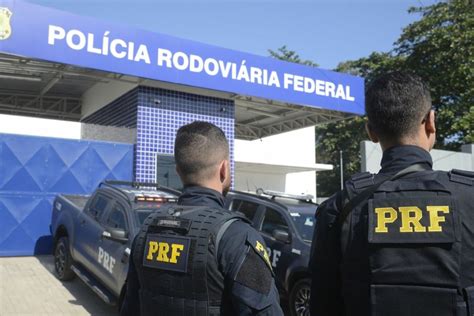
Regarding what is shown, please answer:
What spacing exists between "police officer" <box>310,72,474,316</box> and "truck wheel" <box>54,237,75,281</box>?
6995 mm

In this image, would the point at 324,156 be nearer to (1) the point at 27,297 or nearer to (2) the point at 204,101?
(2) the point at 204,101

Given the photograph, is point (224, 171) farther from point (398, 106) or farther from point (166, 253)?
point (398, 106)

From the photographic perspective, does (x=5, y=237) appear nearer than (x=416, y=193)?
No

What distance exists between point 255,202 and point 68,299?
3.26 m

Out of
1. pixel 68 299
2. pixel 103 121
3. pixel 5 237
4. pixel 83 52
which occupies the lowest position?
pixel 68 299

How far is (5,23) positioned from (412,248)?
917cm

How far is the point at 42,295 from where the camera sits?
7.29 meters

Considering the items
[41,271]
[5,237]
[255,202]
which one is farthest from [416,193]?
[5,237]

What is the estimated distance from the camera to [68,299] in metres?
7.23

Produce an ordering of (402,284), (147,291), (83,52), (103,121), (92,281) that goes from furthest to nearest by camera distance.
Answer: (103,121) → (83,52) → (92,281) → (147,291) → (402,284)

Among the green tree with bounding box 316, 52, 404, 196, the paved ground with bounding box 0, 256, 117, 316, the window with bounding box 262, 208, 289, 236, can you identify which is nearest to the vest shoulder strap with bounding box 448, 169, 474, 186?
the window with bounding box 262, 208, 289, 236

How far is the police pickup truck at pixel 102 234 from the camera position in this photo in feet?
20.7

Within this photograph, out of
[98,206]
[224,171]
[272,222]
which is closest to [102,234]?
[98,206]

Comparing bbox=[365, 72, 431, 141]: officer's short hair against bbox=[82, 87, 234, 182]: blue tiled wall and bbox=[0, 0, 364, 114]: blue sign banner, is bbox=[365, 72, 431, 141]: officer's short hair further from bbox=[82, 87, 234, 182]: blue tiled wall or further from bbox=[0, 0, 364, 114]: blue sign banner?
bbox=[82, 87, 234, 182]: blue tiled wall
